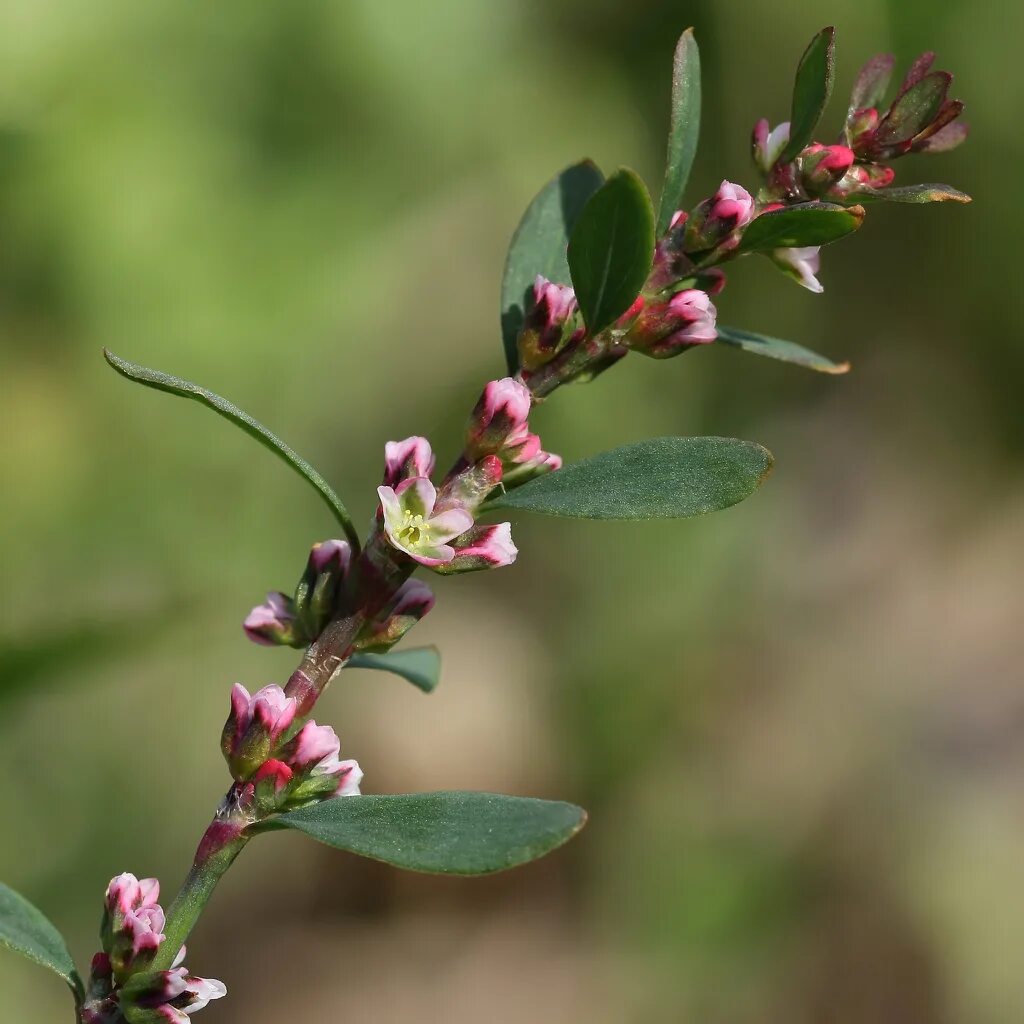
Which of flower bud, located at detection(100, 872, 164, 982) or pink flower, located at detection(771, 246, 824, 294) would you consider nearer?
flower bud, located at detection(100, 872, 164, 982)

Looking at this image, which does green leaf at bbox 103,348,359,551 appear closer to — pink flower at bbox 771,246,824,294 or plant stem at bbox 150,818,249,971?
plant stem at bbox 150,818,249,971

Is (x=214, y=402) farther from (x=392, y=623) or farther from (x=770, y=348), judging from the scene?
(x=770, y=348)

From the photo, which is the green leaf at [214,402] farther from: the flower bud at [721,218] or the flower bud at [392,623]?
the flower bud at [721,218]

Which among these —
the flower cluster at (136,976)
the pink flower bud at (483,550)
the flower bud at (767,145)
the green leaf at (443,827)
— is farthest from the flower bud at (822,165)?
the flower cluster at (136,976)

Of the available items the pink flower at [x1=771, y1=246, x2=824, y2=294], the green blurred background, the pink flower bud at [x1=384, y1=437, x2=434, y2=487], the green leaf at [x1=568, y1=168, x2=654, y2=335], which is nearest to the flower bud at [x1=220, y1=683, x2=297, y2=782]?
the pink flower bud at [x1=384, y1=437, x2=434, y2=487]

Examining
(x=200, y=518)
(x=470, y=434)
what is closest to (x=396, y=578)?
(x=470, y=434)

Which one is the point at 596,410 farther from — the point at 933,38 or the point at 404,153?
the point at 933,38
